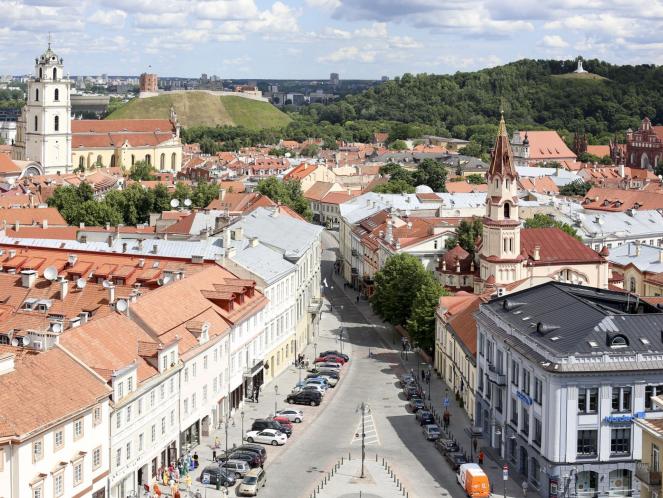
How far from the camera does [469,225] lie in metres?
98.9

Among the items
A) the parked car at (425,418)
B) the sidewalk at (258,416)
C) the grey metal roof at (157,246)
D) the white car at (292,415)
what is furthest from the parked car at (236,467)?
the grey metal roof at (157,246)

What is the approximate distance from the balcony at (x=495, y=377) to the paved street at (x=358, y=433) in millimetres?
4049

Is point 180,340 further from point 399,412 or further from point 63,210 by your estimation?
point 63,210

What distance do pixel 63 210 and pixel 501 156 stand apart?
62.3 meters

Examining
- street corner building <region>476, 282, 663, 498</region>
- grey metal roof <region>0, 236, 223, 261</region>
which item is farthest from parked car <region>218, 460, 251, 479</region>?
grey metal roof <region>0, 236, 223, 261</region>

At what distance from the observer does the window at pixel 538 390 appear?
53.1 meters

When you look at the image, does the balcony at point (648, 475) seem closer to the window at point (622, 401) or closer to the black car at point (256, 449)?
the window at point (622, 401)

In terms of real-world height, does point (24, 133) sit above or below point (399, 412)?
above

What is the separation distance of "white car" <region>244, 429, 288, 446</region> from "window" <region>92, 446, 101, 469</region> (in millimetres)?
13586

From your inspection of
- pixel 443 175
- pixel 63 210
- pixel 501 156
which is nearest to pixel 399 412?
pixel 501 156

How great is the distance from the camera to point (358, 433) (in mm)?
62594

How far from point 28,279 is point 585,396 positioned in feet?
111

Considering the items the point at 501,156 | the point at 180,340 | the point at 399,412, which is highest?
the point at 501,156

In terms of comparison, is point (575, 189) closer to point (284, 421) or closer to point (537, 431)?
point (284, 421)
